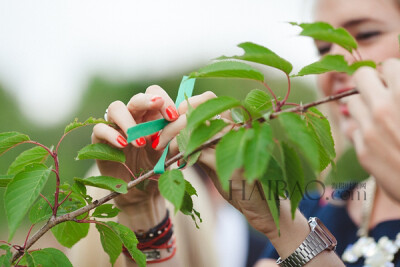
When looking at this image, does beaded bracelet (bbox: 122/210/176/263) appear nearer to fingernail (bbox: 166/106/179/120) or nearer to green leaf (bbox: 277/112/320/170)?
fingernail (bbox: 166/106/179/120)

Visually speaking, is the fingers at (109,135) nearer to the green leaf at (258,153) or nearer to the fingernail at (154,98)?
the fingernail at (154,98)

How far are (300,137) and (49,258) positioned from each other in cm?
70

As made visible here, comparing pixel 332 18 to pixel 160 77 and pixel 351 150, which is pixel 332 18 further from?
pixel 160 77

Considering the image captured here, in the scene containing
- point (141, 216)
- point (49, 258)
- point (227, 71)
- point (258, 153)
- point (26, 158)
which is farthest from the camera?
point (141, 216)

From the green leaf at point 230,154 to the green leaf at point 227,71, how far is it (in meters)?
0.14

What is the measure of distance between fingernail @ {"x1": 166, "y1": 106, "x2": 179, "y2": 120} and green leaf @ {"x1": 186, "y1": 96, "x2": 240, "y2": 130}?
346mm

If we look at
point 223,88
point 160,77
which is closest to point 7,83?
point 160,77

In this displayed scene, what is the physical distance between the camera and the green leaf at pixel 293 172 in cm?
102

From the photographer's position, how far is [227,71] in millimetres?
1000

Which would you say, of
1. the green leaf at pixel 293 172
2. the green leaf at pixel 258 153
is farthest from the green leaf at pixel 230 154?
the green leaf at pixel 293 172

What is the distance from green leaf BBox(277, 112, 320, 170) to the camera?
2.91ft

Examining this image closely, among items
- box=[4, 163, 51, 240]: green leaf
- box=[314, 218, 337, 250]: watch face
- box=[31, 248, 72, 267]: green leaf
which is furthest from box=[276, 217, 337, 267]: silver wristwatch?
box=[4, 163, 51, 240]: green leaf

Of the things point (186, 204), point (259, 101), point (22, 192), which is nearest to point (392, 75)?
point (259, 101)

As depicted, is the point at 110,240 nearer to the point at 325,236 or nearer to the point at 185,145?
the point at 185,145
